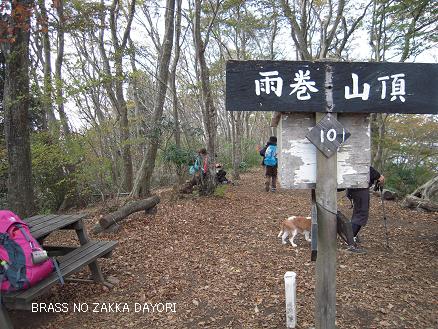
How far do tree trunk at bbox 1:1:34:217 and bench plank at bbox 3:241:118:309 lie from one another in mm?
2636

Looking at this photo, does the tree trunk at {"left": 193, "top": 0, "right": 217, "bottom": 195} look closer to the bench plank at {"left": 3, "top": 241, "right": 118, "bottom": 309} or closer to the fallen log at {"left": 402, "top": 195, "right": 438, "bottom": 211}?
the bench plank at {"left": 3, "top": 241, "right": 118, "bottom": 309}

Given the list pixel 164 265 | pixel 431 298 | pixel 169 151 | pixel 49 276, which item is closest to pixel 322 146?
pixel 431 298

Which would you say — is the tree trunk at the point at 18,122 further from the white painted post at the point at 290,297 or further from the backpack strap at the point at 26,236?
the white painted post at the point at 290,297

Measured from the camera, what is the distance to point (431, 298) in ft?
12.2

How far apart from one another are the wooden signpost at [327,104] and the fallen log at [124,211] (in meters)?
4.59

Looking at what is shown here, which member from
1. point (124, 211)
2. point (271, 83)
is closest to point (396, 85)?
point (271, 83)

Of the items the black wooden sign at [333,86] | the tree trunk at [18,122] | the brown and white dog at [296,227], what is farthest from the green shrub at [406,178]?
the tree trunk at [18,122]

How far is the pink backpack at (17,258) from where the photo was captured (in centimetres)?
306

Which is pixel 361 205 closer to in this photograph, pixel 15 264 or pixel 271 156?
pixel 15 264

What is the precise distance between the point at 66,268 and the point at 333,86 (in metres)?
3.32

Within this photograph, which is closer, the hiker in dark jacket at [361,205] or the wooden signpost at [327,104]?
the wooden signpost at [327,104]

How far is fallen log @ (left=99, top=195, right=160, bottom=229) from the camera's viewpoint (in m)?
6.09

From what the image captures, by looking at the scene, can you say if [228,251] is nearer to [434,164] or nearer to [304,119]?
[304,119]

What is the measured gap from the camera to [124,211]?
21.1 feet
